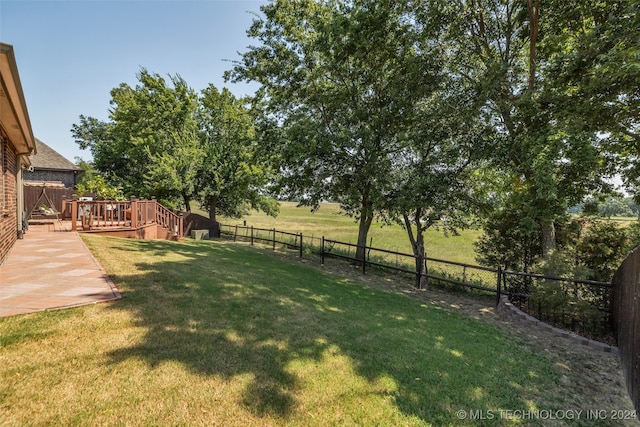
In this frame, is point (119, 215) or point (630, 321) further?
point (119, 215)

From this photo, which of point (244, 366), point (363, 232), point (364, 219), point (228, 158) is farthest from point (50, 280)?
point (228, 158)

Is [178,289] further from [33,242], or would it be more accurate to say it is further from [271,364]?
[33,242]

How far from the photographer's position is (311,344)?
3.83 m

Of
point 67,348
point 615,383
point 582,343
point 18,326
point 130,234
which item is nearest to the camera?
point 67,348

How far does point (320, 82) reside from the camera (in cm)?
1318

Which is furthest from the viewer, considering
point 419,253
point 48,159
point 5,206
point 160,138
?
point 48,159

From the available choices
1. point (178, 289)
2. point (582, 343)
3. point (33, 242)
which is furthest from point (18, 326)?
point (582, 343)

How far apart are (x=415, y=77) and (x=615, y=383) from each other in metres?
9.39

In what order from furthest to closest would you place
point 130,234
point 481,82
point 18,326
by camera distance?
point 130,234 < point 481,82 < point 18,326

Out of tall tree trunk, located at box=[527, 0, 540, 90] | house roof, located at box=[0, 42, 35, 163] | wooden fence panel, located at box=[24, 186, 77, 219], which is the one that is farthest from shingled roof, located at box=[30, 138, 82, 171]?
tall tree trunk, located at box=[527, 0, 540, 90]

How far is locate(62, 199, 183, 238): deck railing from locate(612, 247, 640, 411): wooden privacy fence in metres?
13.2

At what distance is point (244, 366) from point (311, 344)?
1.05 meters

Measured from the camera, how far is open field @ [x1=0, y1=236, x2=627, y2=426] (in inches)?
95.1

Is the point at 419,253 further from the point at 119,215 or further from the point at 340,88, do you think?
the point at 119,215
